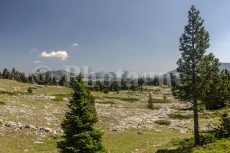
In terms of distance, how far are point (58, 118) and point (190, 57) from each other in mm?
25544

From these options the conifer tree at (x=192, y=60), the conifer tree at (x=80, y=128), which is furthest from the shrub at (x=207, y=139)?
the conifer tree at (x=80, y=128)

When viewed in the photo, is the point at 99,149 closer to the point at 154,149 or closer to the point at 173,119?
the point at 154,149

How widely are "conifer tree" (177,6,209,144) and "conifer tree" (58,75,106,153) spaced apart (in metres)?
13.8

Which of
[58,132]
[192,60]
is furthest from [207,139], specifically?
[58,132]

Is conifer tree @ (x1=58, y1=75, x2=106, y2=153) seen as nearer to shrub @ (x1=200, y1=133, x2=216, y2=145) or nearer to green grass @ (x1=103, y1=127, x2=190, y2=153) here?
green grass @ (x1=103, y1=127, x2=190, y2=153)

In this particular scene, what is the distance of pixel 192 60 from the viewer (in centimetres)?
3547

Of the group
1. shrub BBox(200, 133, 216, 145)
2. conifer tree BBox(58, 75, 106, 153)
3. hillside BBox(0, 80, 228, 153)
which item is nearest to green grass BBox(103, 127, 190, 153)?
hillside BBox(0, 80, 228, 153)

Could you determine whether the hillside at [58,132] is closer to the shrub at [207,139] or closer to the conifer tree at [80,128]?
the shrub at [207,139]

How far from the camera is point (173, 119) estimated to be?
61.2m

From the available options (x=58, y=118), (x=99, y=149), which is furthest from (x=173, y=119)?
(x=99, y=149)

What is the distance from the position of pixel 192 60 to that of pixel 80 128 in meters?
16.2

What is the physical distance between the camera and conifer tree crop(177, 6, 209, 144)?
35094 mm

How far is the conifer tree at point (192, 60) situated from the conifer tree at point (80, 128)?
1381 centimetres

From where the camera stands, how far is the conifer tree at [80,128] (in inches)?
966
